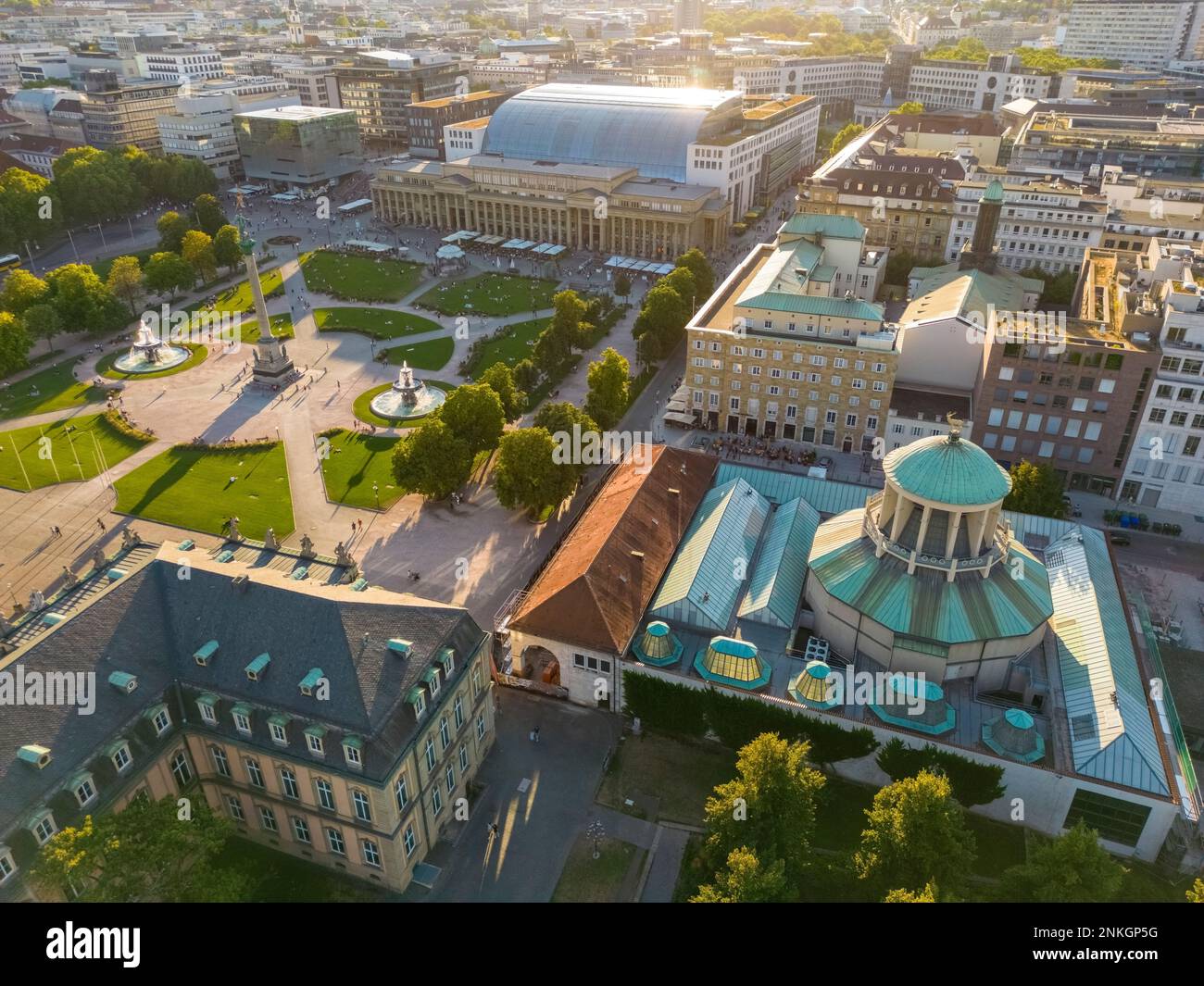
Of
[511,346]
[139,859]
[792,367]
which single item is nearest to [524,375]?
[511,346]

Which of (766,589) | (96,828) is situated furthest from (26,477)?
(766,589)

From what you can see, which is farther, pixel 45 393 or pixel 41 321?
pixel 41 321

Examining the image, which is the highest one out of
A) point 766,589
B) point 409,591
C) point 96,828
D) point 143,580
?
point 143,580

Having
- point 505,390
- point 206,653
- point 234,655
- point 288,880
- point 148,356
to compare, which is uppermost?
point 206,653

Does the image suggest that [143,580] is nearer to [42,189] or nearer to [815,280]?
[815,280]

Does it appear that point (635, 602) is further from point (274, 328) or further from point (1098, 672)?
point (274, 328)

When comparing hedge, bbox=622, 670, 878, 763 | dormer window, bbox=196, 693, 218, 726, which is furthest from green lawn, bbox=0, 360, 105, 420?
hedge, bbox=622, 670, 878, 763
